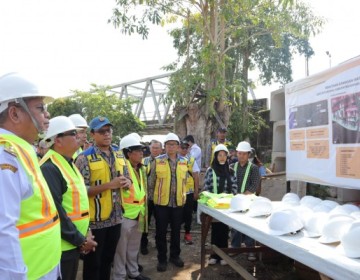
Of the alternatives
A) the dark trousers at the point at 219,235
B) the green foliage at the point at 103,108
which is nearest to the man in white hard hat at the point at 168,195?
the dark trousers at the point at 219,235

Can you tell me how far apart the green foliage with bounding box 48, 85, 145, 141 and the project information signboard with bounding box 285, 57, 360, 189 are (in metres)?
8.69

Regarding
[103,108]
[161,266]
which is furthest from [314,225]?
[103,108]

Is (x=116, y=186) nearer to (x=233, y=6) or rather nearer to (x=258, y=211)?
(x=258, y=211)

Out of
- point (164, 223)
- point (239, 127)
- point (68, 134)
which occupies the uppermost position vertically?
point (239, 127)

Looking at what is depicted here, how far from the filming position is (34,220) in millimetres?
1552

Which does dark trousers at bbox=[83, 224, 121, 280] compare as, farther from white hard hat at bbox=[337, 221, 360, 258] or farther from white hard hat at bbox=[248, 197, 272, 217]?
white hard hat at bbox=[337, 221, 360, 258]

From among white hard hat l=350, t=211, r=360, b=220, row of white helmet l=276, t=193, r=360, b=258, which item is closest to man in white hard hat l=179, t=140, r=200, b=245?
row of white helmet l=276, t=193, r=360, b=258

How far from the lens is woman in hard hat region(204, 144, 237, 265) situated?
15.5ft

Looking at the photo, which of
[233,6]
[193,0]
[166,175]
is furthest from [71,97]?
[166,175]

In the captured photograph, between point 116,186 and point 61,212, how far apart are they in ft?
3.02

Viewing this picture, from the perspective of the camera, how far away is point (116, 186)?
3203mm

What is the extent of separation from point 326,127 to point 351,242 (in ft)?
7.60

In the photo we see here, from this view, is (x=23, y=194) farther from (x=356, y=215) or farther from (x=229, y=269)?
(x=229, y=269)

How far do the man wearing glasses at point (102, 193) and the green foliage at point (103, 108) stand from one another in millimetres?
9354
